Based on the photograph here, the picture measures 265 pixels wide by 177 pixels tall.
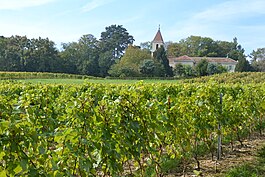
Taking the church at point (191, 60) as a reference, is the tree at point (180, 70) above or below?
below

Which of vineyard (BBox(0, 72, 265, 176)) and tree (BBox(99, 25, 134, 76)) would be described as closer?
vineyard (BBox(0, 72, 265, 176))

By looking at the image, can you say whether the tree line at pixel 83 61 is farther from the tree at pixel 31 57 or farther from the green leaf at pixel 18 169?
the green leaf at pixel 18 169

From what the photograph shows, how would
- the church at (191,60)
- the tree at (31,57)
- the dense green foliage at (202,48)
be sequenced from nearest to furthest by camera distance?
the tree at (31,57) < the church at (191,60) < the dense green foliage at (202,48)

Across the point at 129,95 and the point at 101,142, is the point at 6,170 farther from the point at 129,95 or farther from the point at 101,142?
the point at 129,95

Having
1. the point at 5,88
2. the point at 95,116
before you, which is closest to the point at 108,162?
the point at 95,116

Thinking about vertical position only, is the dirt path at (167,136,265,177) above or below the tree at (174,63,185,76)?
below

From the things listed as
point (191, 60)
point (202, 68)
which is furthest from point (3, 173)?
point (191, 60)

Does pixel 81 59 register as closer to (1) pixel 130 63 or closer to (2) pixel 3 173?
(1) pixel 130 63

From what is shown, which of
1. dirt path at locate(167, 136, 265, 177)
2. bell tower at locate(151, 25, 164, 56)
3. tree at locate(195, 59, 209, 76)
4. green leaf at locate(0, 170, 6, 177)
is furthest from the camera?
bell tower at locate(151, 25, 164, 56)

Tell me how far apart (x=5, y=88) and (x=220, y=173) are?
7.20 meters

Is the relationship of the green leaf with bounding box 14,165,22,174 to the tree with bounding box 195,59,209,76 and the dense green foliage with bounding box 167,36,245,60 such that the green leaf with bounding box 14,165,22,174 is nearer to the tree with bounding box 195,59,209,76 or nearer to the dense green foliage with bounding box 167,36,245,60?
the tree with bounding box 195,59,209,76

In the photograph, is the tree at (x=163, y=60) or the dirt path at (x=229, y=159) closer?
the dirt path at (x=229, y=159)

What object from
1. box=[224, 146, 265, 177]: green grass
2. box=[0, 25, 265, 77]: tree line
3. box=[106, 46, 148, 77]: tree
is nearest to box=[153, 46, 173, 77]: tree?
box=[0, 25, 265, 77]: tree line

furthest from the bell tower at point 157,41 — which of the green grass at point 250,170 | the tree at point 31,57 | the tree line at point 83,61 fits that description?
the green grass at point 250,170
